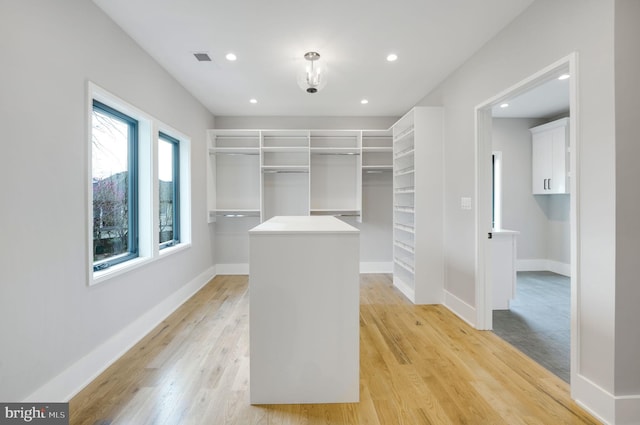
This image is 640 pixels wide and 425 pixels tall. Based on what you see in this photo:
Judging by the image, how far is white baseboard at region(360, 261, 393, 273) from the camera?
542 cm

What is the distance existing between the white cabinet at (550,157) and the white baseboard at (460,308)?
3.11 m

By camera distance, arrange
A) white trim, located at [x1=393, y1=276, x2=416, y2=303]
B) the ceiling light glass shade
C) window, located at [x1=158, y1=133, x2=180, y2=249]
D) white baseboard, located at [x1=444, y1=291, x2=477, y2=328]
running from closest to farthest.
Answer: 1. the ceiling light glass shade
2. white baseboard, located at [x1=444, y1=291, x2=477, y2=328]
3. window, located at [x1=158, y1=133, x2=180, y2=249]
4. white trim, located at [x1=393, y1=276, x2=416, y2=303]

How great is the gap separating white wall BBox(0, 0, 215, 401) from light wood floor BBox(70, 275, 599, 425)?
0.41m

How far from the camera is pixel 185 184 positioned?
13.6 feet

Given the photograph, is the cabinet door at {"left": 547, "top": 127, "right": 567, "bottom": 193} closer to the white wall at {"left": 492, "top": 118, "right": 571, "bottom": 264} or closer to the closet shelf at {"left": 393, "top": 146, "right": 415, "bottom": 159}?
the white wall at {"left": 492, "top": 118, "right": 571, "bottom": 264}

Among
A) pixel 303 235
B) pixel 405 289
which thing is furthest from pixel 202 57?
pixel 405 289

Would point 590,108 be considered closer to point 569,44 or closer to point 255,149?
point 569,44

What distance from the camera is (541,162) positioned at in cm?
537

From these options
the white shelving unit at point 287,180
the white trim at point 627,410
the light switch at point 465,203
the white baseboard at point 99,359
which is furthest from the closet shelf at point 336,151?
the white trim at point 627,410

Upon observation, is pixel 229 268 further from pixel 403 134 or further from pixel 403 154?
pixel 403 134

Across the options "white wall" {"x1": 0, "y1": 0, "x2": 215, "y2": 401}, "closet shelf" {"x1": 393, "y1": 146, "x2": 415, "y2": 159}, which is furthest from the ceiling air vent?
"closet shelf" {"x1": 393, "y1": 146, "x2": 415, "y2": 159}

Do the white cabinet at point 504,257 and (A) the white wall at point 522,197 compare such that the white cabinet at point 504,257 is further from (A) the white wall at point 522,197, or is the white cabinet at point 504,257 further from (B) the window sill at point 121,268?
(B) the window sill at point 121,268

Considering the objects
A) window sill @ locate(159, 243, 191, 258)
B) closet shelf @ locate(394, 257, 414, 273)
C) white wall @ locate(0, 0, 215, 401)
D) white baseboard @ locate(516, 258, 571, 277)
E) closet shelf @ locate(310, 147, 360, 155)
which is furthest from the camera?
white baseboard @ locate(516, 258, 571, 277)

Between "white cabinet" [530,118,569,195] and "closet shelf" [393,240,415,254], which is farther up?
"white cabinet" [530,118,569,195]
